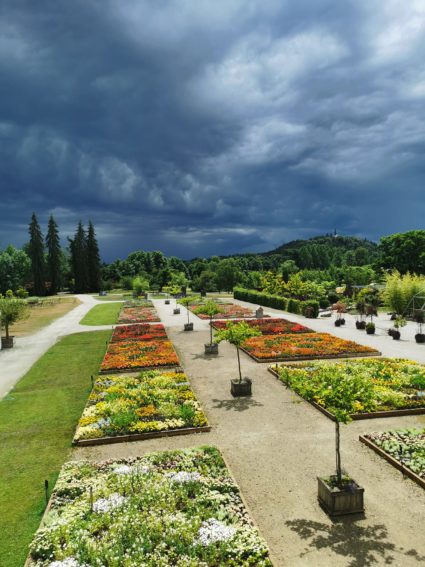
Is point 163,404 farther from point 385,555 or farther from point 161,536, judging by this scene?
point 385,555

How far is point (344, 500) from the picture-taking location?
920 cm

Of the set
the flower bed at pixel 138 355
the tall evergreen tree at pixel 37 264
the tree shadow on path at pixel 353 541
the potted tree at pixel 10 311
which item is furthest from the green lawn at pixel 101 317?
the tall evergreen tree at pixel 37 264

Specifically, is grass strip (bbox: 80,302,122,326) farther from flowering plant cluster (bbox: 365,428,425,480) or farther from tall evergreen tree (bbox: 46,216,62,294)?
tall evergreen tree (bbox: 46,216,62,294)

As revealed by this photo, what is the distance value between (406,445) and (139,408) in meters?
9.75

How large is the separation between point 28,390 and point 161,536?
14321mm

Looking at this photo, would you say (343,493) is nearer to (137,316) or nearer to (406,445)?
(406,445)

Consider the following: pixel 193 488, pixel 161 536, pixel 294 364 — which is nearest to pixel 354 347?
pixel 294 364

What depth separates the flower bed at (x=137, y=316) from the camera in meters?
45.9

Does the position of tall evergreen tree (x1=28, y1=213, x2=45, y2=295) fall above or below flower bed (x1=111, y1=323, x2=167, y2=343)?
above

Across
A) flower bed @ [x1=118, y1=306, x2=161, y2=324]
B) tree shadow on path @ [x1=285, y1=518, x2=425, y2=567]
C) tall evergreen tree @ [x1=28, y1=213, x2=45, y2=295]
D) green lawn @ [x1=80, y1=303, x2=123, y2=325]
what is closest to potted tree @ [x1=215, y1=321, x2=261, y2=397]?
tree shadow on path @ [x1=285, y1=518, x2=425, y2=567]

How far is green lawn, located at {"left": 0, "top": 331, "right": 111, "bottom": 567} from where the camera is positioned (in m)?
9.38

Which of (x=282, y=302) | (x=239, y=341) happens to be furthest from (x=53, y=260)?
(x=239, y=341)

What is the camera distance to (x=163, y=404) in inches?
640

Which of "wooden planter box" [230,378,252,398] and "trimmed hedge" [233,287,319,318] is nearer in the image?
"wooden planter box" [230,378,252,398]
